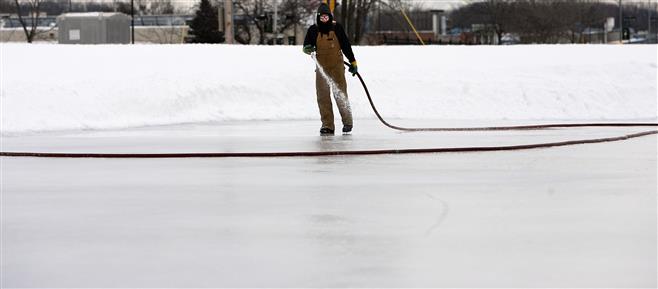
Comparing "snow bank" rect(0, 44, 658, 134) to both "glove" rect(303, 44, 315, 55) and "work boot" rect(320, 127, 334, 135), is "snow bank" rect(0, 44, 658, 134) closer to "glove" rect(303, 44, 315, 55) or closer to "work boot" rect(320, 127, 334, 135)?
"glove" rect(303, 44, 315, 55)

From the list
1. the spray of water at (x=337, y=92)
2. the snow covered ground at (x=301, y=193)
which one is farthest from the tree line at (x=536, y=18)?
the spray of water at (x=337, y=92)

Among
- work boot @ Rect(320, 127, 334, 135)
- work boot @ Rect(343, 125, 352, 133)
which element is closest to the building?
work boot @ Rect(343, 125, 352, 133)

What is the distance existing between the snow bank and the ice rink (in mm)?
8799

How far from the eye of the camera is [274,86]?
25.5 metres

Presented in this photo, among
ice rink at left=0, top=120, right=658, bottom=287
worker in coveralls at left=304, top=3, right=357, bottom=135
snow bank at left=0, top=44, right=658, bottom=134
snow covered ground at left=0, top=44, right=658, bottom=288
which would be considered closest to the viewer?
ice rink at left=0, top=120, right=658, bottom=287

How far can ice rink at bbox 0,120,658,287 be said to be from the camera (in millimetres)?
6656

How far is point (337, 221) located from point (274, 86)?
672 inches

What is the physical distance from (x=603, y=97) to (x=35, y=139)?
12038mm

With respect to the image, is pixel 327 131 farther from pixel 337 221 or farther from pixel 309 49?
pixel 337 221

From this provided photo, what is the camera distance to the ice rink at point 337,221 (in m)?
6.66

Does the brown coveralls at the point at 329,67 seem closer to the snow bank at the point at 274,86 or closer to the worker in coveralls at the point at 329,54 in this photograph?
the worker in coveralls at the point at 329,54

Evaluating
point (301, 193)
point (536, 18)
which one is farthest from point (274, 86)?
point (536, 18)

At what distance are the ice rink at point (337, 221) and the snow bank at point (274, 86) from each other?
8.80m

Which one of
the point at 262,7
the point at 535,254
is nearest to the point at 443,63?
the point at 535,254
